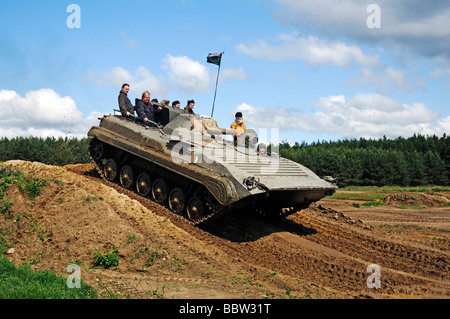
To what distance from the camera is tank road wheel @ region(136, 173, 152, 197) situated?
12.3 m

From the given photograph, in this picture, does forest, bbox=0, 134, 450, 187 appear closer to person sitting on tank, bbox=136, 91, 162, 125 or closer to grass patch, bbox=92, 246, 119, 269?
person sitting on tank, bbox=136, 91, 162, 125

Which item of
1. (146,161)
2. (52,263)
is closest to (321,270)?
(52,263)

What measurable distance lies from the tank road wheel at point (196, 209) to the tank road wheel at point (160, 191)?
3.55ft

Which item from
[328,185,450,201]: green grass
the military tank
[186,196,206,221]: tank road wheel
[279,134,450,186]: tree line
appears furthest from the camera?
[279,134,450,186]: tree line

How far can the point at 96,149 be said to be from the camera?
561 inches

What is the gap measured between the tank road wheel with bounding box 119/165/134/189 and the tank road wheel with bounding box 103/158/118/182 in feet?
1.18

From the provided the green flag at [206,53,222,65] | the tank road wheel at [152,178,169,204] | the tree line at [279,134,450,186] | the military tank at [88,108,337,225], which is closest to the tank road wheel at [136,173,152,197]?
the military tank at [88,108,337,225]

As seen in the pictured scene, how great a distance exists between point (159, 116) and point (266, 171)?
4668 millimetres

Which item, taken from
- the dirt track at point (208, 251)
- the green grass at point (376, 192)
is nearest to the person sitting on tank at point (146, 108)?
the dirt track at point (208, 251)

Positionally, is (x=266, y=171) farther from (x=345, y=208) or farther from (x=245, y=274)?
(x=345, y=208)

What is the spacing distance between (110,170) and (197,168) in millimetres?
4507

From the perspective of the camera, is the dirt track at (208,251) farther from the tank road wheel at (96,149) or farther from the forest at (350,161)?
the forest at (350,161)

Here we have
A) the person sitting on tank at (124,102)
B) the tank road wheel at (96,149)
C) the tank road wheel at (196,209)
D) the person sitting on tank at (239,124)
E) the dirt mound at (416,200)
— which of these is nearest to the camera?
the tank road wheel at (196,209)

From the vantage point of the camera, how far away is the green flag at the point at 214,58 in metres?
15.3
